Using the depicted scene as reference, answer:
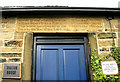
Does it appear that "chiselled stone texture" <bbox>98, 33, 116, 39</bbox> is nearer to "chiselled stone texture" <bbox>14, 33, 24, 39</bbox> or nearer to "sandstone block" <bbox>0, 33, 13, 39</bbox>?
"chiselled stone texture" <bbox>14, 33, 24, 39</bbox>

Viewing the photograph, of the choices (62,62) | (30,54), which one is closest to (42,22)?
(30,54)

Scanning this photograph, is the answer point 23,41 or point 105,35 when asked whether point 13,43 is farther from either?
point 105,35

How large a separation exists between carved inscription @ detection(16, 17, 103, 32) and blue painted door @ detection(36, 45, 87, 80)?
429mm

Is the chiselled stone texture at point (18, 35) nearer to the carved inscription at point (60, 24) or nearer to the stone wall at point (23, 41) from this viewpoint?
the stone wall at point (23, 41)

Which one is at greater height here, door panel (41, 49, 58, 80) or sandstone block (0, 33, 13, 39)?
sandstone block (0, 33, 13, 39)

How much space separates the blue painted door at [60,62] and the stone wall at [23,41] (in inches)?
10.7

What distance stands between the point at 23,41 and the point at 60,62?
3.34 feet

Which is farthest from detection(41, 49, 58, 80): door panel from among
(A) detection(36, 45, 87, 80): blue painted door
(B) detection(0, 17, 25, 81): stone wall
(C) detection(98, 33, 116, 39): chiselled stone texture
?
(C) detection(98, 33, 116, 39): chiselled stone texture

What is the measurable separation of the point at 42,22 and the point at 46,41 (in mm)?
494

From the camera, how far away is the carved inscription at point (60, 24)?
3922 mm

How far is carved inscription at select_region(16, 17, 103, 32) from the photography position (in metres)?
3.92

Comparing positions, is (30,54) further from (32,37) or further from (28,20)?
(28,20)

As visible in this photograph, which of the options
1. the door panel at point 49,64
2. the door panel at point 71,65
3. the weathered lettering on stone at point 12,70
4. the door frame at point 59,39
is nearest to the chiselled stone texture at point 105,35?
the door frame at point 59,39

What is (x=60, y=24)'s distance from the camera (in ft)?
13.1
